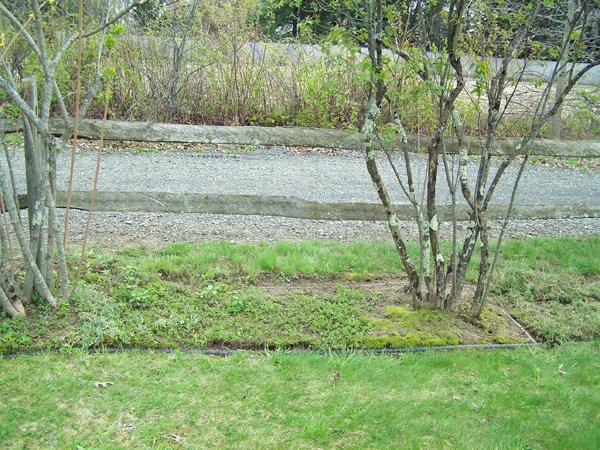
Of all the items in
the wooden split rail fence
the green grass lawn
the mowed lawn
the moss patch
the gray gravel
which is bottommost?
the mowed lawn

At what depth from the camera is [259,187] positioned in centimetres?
757

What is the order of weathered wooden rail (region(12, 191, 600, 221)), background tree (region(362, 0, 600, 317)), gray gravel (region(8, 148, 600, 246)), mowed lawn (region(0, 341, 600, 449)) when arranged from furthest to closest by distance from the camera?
1. gray gravel (region(8, 148, 600, 246))
2. weathered wooden rail (region(12, 191, 600, 221))
3. background tree (region(362, 0, 600, 317))
4. mowed lawn (region(0, 341, 600, 449))

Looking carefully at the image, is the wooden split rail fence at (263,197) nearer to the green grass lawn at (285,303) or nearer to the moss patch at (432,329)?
the green grass lawn at (285,303)

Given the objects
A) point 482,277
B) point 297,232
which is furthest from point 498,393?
point 297,232

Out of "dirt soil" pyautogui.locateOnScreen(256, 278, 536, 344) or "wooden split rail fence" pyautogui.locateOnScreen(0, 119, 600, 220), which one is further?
"wooden split rail fence" pyautogui.locateOnScreen(0, 119, 600, 220)

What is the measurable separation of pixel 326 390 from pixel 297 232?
276cm

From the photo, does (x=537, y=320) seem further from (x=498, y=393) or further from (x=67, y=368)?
(x=67, y=368)

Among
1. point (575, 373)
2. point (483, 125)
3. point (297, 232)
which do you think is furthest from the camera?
point (483, 125)

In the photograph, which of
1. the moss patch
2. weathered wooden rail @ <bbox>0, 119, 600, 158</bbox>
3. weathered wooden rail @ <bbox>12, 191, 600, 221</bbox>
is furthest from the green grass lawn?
weathered wooden rail @ <bbox>0, 119, 600, 158</bbox>

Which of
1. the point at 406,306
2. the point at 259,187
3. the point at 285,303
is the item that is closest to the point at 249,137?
the point at 259,187

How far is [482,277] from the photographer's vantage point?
4.34 meters

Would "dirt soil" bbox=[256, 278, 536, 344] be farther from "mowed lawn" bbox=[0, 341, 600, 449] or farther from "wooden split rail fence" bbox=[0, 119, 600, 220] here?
"wooden split rail fence" bbox=[0, 119, 600, 220]

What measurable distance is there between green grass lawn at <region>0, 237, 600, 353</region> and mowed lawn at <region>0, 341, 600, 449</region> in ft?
0.67

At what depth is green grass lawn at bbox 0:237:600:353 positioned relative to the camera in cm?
393
